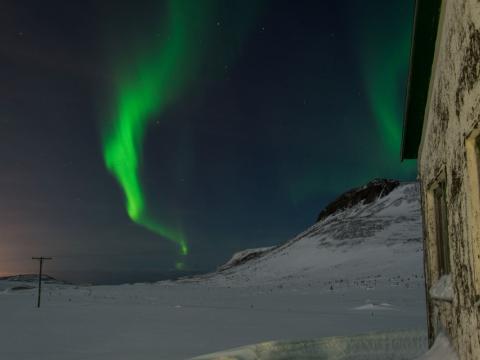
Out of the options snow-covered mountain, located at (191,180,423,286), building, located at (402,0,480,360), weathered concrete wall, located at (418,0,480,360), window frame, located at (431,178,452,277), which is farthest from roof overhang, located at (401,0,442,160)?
snow-covered mountain, located at (191,180,423,286)

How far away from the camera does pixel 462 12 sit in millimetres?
4168

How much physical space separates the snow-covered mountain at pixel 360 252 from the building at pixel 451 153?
2415cm

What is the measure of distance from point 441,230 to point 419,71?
2330 mm

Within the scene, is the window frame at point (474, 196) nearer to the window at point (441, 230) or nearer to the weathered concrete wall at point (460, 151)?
the weathered concrete wall at point (460, 151)

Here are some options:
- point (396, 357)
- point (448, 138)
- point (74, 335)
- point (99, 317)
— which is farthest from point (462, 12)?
point (99, 317)

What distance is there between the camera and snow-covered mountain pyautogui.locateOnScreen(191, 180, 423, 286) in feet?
128

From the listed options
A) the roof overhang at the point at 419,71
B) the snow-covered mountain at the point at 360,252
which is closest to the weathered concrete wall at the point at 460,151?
the roof overhang at the point at 419,71

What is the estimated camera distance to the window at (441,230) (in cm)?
654

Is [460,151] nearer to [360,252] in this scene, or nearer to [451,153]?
[451,153]

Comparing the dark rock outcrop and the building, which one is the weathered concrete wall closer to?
the building

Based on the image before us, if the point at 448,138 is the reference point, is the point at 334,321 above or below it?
below

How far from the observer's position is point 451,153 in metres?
5.00

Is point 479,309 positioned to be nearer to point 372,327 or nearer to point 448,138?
point 448,138

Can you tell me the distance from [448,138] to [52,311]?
17.4 meters
